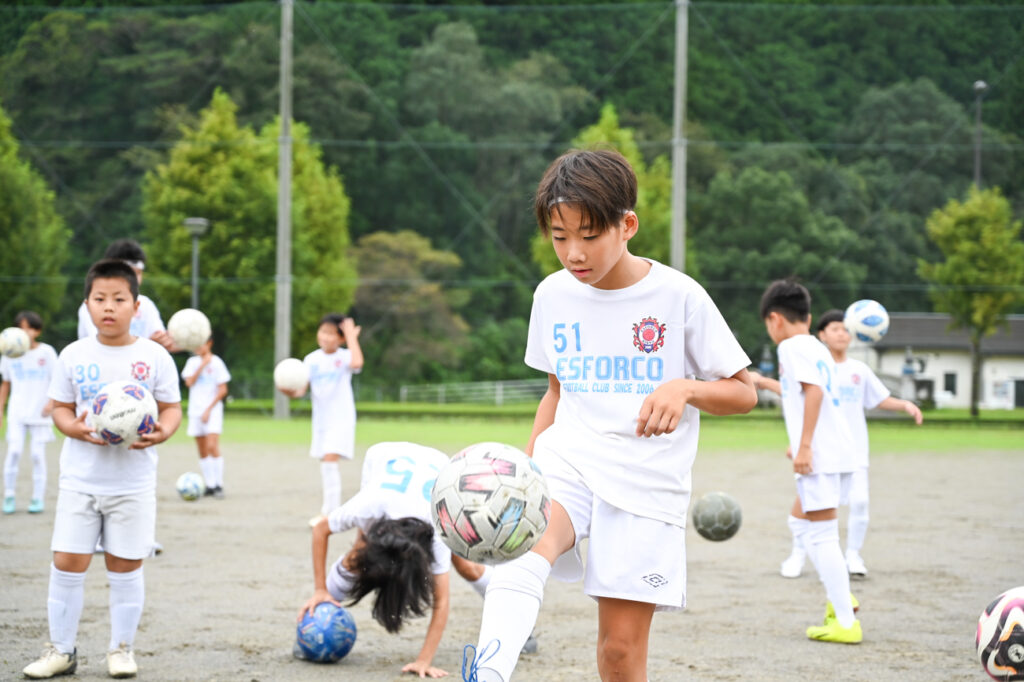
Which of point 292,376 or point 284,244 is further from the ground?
point 284,244

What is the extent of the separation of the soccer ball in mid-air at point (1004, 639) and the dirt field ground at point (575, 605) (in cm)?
106


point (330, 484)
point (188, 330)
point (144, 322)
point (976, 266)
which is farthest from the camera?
point (976, 266)

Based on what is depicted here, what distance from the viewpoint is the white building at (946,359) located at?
33156 millimetres

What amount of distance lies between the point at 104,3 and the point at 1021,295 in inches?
1296

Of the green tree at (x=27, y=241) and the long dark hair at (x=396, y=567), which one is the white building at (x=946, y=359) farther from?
the long dark hair at (x=396, y=567)

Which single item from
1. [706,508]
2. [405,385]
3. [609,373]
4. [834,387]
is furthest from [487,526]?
[405,385]

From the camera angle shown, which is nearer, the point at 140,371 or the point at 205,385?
the point at 140,371

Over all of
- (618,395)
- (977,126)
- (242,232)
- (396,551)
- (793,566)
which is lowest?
(793,566)

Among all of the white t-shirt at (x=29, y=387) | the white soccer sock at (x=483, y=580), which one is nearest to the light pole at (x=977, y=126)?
the white t-shirt at (x=29, y=387)

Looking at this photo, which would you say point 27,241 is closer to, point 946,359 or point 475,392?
point 475,392

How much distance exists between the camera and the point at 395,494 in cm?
530

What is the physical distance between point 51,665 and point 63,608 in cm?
25

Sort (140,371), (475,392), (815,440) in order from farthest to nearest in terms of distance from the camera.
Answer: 1. (475,392)
2. (815,440)
3. (140,371)

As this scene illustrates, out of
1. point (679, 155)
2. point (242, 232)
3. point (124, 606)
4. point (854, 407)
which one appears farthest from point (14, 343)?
point (242, 232)
